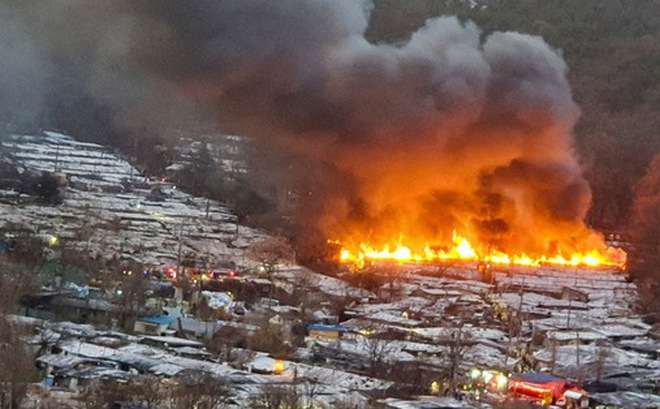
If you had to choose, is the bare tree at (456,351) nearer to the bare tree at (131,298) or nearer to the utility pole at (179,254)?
the bare tree at (131,298)

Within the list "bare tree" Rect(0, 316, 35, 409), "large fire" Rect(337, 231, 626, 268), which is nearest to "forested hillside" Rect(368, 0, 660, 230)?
"large fire" Rect(337, 231, 626, 268)

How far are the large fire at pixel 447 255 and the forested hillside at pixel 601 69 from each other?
7.08 meters

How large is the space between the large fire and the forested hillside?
708 cm

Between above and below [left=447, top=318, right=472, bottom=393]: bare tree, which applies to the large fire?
above

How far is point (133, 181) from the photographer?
40.5 m

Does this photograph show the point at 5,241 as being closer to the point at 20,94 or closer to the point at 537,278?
the point at 537,278

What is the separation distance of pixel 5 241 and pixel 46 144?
1854cm

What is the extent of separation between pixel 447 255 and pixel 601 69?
30.5 metres

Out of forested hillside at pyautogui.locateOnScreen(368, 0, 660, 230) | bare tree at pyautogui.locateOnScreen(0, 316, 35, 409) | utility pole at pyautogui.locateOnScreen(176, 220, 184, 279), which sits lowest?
bare tree at pyautogui.locateOnScreen(0, 316, 35, 409)

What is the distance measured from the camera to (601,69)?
55281 mm

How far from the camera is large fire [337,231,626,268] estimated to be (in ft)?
91.6

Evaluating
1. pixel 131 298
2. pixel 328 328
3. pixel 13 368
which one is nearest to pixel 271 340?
pixel 328 328

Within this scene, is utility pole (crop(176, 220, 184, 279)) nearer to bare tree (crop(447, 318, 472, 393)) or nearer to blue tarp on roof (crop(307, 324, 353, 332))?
blue tarp on roof (crop(307, 324, 353, 332))

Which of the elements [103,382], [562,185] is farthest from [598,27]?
[103,382]
